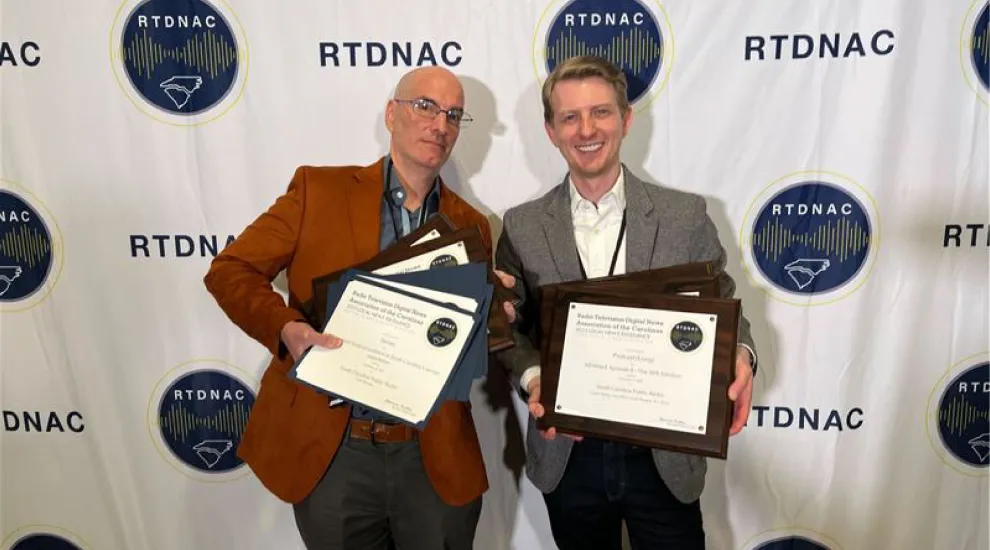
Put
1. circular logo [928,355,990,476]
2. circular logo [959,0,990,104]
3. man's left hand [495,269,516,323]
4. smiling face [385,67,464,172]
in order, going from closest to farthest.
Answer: man's left hand [495,269,516,323] < smiling face [385,67,464,172] < circular logo [959,0,990,104] < circular logo [928,355,990,476]

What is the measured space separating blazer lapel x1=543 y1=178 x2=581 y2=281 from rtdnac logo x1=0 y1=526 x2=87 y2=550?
1.86m

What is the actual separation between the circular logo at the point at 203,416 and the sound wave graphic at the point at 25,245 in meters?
0.53

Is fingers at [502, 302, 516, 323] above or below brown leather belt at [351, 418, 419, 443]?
above

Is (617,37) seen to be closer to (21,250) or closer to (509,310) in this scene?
(509,310)

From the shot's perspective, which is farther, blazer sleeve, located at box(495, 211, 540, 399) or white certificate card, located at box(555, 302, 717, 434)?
blazer sleeve, located at box(495, 211, 540, 399)

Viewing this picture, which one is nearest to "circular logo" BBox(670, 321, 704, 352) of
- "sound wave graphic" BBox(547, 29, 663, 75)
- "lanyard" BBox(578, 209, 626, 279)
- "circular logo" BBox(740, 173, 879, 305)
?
"lanyard" BBox(578, 209, 626, 279)

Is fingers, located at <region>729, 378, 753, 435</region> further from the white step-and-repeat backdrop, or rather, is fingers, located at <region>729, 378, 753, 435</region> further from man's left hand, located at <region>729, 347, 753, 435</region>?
the white step-and-repeat backdrop

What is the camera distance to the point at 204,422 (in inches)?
77.5

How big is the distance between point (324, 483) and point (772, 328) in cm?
131

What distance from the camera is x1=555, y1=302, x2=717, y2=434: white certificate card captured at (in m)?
1.21

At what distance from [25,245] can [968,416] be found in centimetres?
287

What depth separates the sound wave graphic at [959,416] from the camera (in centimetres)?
187

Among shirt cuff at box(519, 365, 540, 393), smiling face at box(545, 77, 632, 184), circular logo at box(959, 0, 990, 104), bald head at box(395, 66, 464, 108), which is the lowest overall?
shirt cuff at box(519, 365, 540, 393)

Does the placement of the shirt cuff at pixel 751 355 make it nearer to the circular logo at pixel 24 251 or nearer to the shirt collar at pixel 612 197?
the shirt collar at pixel 612 197
